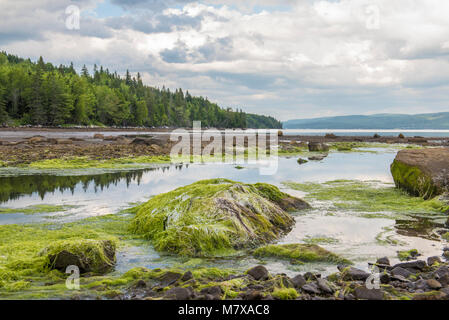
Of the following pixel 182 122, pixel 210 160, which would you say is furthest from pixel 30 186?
pixel 182 122

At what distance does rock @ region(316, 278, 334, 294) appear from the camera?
5137mm

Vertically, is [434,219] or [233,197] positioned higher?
[233,197]

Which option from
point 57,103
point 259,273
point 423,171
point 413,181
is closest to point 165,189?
point 413,181

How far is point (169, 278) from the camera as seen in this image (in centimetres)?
566

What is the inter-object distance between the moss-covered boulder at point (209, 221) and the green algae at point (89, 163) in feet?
47.1

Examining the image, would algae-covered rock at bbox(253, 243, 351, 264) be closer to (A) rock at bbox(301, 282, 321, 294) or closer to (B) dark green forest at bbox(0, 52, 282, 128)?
(A) rock at bbox(301, 282, 321, 294)

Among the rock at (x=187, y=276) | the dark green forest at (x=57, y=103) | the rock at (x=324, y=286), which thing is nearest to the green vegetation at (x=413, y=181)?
the rock at (x=324, y=286)

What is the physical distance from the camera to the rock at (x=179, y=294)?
4816mm

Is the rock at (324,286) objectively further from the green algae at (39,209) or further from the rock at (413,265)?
the green algae at (39,209)

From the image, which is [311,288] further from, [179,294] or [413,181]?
[413,181]

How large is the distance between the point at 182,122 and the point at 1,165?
161 meters

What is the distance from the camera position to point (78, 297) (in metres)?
4.95

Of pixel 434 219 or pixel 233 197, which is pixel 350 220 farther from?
pixel 233 197

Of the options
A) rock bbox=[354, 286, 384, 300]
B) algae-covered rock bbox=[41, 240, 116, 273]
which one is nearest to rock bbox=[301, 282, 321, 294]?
rock bbox=[354, 286, 384, 300]
